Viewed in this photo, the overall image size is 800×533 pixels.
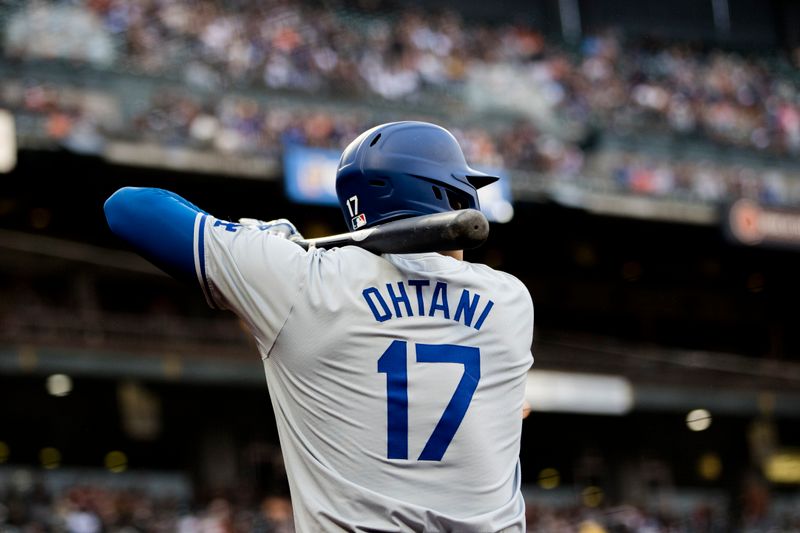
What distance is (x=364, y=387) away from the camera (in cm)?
233

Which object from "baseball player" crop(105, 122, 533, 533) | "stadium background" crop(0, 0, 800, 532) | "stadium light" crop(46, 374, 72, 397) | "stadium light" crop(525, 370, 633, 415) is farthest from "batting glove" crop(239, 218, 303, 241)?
"stadium light" crop(525, 370, 633, 415)

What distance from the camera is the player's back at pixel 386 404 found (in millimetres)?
2309

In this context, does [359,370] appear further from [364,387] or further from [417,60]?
[417,60]

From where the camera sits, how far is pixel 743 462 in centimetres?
2588

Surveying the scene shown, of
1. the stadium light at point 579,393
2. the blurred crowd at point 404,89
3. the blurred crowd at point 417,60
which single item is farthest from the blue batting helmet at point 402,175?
the stadium light at point 579,393

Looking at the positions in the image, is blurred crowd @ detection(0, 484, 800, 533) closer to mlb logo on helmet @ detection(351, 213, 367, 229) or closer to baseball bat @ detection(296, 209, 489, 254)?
mlb logo on helmet @ detection(351, 213, 367, 229)

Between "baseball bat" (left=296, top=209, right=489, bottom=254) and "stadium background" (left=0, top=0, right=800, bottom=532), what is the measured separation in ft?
40.3

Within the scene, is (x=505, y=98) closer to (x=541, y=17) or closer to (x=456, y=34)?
(x=456, y=34)

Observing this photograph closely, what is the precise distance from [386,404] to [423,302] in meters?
0.21

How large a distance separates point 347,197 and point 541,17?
33.2m

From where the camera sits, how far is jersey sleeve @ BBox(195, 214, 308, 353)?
231 centimetres

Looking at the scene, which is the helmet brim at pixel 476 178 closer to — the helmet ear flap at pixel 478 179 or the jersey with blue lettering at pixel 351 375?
the helmet ear flap at pixel 478 179

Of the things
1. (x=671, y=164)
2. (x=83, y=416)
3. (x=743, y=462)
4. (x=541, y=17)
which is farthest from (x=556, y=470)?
(x=541, y=17)

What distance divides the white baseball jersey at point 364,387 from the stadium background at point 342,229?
40.1ft
